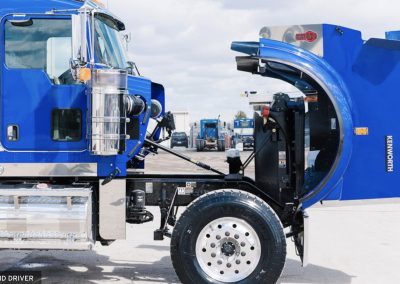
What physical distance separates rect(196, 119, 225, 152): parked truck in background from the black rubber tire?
4186 cm

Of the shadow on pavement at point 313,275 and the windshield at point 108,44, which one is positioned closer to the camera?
the windshield at point 108,44

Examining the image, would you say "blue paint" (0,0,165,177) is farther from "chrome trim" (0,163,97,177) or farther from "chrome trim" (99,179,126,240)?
"chrome trim" (99,179,126,240)

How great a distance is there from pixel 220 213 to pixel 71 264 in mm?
2920

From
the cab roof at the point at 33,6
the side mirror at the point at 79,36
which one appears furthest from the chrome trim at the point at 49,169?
the cab roof at the point at 33,6

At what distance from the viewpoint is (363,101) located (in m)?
6.94

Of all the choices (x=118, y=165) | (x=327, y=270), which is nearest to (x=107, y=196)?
(x=118, y=165)

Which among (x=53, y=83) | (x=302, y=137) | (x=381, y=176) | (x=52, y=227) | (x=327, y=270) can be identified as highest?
(x=53, y=83)

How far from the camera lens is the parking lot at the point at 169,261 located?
25.2ft

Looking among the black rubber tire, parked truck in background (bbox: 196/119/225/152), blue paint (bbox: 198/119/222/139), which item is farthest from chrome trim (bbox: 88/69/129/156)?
blue paint (bbox: 198/119/222/139)

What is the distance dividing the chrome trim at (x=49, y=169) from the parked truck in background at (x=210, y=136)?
4180 cm

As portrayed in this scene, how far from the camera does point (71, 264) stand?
846cm

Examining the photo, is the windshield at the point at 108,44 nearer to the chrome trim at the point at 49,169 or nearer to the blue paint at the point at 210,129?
the chrome trim at the point at 49,169

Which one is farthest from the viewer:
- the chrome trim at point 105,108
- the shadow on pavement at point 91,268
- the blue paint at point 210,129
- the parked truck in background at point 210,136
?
the blue paint at point 210,129

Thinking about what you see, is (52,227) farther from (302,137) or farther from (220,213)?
(302,137)
